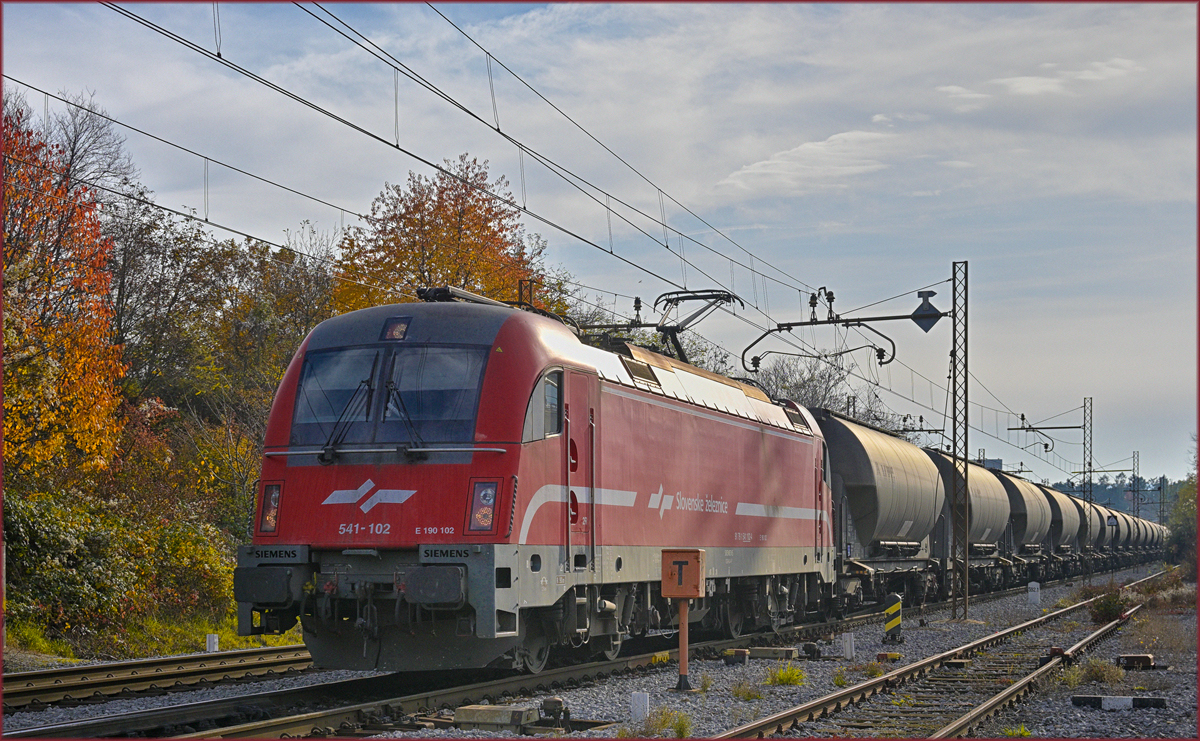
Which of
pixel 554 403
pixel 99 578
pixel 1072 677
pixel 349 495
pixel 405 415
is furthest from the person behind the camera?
pixel 99 578

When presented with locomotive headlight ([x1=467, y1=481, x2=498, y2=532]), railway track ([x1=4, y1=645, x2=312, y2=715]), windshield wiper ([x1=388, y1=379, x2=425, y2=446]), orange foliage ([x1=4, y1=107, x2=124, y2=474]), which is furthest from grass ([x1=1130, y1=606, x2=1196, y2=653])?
orange foliage ([x1=4, y1=107, x2=124, y2=474])

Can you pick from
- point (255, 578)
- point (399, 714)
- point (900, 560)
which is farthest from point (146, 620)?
point (900, 560)

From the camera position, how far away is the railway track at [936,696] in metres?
11.0

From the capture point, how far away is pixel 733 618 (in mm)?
19391

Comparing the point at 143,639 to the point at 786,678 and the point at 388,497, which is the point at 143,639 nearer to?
the point at 388,497

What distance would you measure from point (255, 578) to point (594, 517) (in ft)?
12.5

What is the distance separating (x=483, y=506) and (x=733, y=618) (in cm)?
905

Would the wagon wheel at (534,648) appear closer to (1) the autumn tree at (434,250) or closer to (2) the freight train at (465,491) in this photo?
(2) the freight train at (465,491)

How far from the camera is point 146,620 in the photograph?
19141mm

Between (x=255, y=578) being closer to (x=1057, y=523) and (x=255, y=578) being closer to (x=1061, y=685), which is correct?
(x=1061, y=685)

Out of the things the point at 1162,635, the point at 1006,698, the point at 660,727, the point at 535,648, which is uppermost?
the point at 535,648

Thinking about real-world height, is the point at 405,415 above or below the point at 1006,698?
above

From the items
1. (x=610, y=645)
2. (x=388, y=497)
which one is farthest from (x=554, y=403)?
(x=610, y=645)

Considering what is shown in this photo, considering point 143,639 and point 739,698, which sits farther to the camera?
point 143,639
